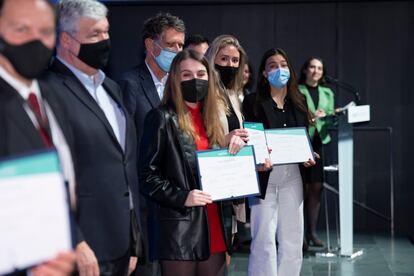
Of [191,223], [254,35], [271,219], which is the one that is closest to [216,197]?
[191,223]

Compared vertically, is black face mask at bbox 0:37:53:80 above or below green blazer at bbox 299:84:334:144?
above

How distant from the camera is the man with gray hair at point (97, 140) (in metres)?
2.10

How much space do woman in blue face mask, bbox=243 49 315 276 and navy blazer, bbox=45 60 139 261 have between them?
5.63 feet

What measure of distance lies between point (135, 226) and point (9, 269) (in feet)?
3.24

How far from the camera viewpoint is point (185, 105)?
113 inches

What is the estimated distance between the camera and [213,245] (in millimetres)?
2805

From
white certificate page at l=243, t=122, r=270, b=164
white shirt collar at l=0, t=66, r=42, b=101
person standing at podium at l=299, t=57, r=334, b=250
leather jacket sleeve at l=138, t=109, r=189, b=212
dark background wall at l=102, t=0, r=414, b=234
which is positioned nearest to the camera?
white shirt collar at l=0, t=66, r=42, b=101

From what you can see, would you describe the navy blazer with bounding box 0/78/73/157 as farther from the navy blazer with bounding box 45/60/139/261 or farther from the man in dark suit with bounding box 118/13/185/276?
the man in dark suit with bounding box 118/13/185/276

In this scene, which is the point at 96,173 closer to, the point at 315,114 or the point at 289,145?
the point at 289,145

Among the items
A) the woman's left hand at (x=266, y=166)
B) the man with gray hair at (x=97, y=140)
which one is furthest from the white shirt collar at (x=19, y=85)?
the woman's left hand at (x=266, y=166)

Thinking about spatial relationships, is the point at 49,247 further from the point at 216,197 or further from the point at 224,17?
the point at 224,17

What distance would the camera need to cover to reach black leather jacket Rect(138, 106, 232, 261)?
106 inches

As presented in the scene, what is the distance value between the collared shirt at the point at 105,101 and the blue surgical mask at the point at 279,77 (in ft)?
6.14

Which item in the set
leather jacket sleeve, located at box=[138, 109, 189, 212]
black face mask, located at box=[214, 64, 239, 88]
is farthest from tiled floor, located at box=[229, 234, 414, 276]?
leather jacket sleeve, located at box=[138, 109, 189, 212]
